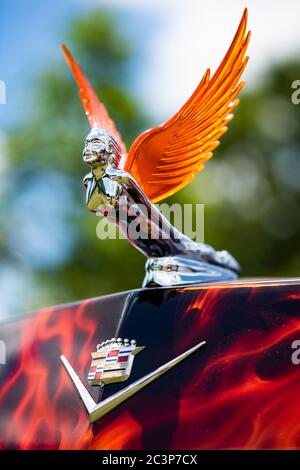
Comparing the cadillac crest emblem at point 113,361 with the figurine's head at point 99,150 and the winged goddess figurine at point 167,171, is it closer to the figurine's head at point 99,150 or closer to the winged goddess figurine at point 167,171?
the winged goddess figurine at point 167,171

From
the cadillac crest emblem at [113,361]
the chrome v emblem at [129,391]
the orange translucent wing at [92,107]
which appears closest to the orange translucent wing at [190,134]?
the orange translucent wing at [92,107]

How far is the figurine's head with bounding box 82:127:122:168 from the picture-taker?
8.55ft

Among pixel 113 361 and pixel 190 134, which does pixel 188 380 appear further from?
pixel 190 134

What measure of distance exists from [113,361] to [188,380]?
0.28 metres

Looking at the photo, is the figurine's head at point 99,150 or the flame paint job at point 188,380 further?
the figurine's head at point 99,150

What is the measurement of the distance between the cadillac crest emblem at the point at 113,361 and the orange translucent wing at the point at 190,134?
762 millimetres

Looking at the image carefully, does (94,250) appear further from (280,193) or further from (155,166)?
(155,166)

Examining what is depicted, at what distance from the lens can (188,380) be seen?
7.08 ft

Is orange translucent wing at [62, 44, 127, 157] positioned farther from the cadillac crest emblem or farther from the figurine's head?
the cadillac crest emblem

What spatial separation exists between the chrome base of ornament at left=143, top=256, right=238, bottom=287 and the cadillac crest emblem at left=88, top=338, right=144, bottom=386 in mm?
378

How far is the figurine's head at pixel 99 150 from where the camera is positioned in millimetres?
2607

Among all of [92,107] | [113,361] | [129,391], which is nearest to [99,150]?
[113,361]

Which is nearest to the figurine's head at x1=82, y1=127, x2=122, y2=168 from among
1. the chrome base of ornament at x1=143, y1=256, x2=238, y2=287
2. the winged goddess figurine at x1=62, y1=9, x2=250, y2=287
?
the winged goddess figurine at x1=62, y1=9, x2=250, y2=287
